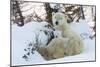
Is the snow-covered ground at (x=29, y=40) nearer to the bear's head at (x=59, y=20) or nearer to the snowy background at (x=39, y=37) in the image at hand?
the snowy background at (x=39, y=37)

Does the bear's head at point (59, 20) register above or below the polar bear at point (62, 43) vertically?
above

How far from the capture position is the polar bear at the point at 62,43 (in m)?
2.27

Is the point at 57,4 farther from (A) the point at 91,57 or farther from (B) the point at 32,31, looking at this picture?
(A) the point at 91,57

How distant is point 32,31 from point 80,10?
0.69 metres

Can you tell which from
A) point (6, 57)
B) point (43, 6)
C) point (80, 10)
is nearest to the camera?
point (6, 57)

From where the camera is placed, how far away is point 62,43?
7.64 ft

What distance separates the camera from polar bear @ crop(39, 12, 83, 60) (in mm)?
2270

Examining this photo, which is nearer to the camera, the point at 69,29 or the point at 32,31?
the point at 32,31

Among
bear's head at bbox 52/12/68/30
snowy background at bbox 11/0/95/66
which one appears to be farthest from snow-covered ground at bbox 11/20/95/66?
bear's head at bbox 52/12/68/30

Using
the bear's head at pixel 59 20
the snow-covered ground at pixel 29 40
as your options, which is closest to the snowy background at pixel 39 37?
the snow-covered ground at pixel 29 40

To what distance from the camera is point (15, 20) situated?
213 cm

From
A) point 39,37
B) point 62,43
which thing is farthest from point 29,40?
point 62,43

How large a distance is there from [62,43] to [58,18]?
1.00ft

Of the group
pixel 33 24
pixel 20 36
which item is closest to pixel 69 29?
pixel 33 24
